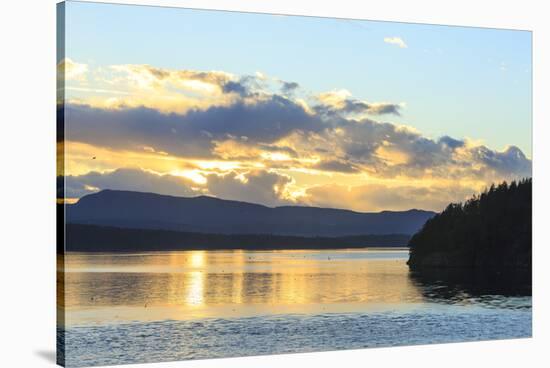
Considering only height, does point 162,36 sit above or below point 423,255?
above

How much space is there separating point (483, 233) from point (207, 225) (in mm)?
4324

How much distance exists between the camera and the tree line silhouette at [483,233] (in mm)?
17656

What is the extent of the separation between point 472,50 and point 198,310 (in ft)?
18.3

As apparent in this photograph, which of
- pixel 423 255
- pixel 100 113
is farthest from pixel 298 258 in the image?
pixel 100 113

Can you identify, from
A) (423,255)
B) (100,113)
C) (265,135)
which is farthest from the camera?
(423,255)

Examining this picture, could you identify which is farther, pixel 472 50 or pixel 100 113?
pixel 472 50

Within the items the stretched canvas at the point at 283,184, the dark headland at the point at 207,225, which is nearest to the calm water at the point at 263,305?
the stretched canvas at the point at 283,184

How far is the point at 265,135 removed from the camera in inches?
645

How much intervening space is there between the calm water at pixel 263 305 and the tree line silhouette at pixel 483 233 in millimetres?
302

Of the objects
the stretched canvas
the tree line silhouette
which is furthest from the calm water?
the tree line silhouette

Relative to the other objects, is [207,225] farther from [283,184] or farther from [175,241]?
[283,184]

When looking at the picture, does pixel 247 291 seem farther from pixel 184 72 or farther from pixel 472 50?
pixel 472 50

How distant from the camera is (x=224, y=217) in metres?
16.2

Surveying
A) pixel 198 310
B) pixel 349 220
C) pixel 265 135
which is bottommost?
pixel 198 310
